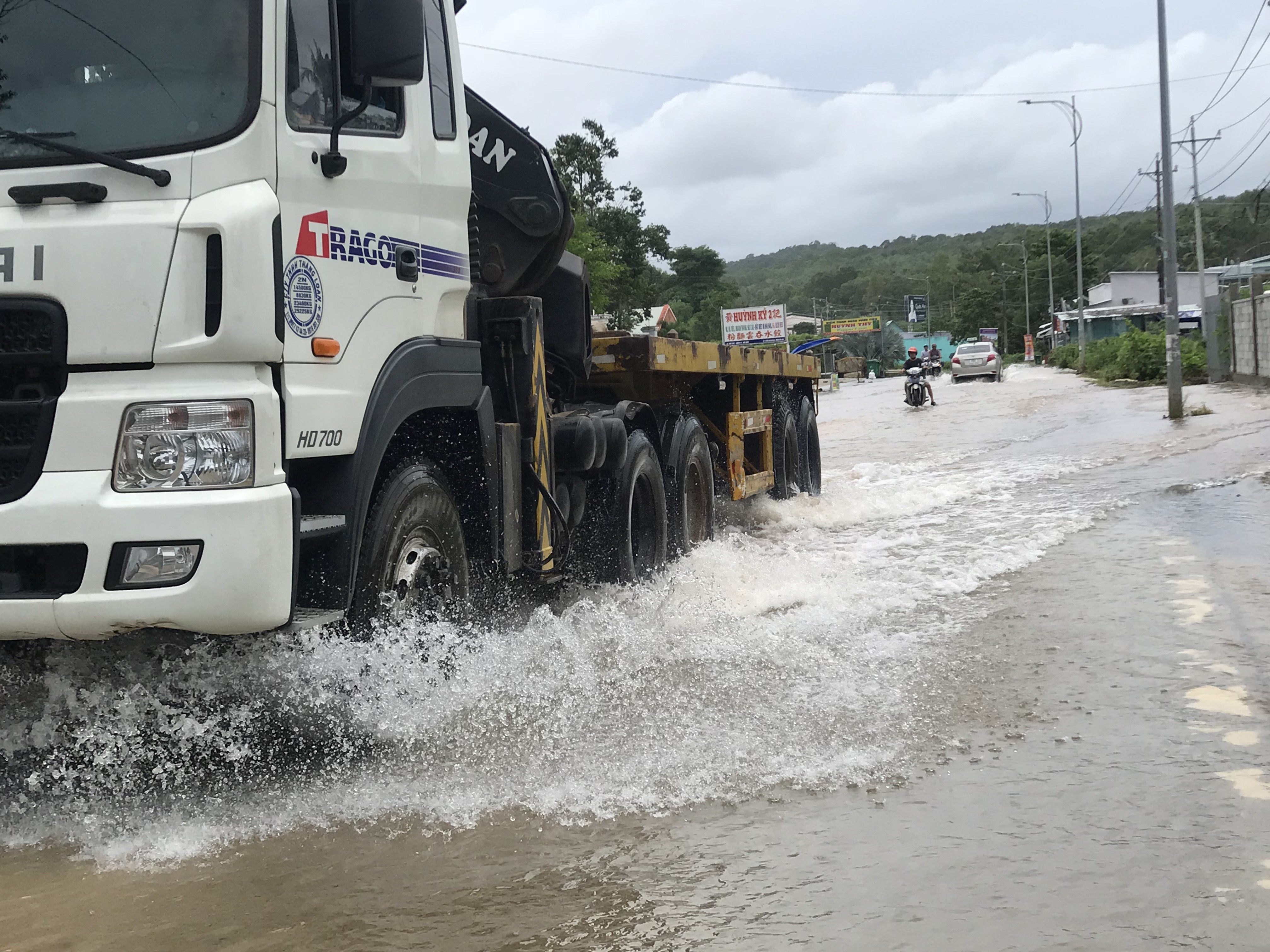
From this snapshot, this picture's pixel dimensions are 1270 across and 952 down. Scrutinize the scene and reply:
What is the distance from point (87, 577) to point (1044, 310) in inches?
4700

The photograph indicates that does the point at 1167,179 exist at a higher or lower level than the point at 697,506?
higher

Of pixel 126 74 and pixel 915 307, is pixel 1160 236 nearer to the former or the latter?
pixel 126 74

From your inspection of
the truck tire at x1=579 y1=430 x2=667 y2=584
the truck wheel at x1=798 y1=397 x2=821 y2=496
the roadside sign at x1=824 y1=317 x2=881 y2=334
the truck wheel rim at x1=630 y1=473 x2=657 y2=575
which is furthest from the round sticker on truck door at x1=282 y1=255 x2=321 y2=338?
the roadside sign at x1=824 y1=317 x2=881 y2=334

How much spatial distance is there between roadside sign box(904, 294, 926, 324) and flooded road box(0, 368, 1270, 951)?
120 metres

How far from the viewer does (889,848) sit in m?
3.52

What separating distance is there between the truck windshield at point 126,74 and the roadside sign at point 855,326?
329ft

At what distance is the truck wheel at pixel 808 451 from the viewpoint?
500 inches

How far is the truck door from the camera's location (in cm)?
378

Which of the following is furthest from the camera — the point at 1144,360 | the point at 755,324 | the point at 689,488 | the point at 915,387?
the point at 755,324

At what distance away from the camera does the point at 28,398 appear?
345 centimetres

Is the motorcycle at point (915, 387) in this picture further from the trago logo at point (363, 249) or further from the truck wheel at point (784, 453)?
the trago logo at point (363, 249)

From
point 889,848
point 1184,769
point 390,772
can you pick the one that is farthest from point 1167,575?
point 390,772

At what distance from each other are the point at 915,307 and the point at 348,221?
415 feet

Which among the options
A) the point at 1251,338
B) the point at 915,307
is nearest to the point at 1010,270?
the point at 915,307
